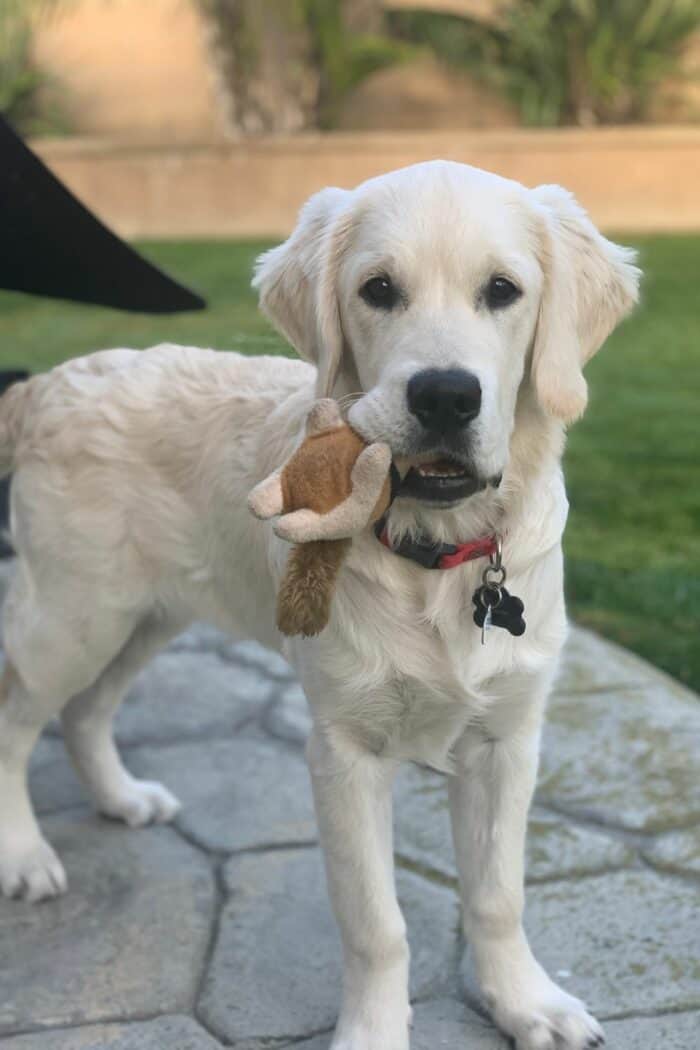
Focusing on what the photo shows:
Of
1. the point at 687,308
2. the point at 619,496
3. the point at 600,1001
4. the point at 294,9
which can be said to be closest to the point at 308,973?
the point at 600,1001

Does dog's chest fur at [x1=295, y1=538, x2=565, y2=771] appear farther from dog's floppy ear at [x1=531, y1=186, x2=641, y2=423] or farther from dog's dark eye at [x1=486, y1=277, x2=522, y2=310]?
dog's dark eye at [x1=486, y1=277, x2=522, y2=310]

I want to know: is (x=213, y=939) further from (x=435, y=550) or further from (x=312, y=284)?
(x=312, y=284)

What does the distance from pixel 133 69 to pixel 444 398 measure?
11.9 meters

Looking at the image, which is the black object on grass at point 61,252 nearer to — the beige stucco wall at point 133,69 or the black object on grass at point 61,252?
the black object on grass at point 61,252

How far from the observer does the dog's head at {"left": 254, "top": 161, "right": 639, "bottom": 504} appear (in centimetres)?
220

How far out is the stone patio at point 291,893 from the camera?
8.77 ft

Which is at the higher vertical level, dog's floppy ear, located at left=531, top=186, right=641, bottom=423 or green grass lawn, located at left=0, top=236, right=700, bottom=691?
dog's floppy ear, located at left=531, top=186, right=641, bottom=423

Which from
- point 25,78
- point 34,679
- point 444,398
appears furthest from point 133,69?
point 444,398

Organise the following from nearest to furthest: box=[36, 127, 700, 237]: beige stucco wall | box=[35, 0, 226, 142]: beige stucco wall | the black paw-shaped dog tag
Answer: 1. the black paw-shaped dog tag
2. box=[36, 127, 700, 237]: beige stucco wall
3. box=[35, 0, 226, 142]: beige stucco wall

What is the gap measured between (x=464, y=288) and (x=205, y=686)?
7.24ft

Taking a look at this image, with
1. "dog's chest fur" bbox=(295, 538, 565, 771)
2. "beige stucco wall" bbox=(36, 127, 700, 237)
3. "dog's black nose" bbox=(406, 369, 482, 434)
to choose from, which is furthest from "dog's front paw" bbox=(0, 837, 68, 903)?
"beige stucco wall" bbox=(36, 127, 700, 237)

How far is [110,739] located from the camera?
343 cm

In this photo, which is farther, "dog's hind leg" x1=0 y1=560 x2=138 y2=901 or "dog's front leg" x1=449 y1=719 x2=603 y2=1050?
"dog's hind leg" x1=0 y1=560 x2=138 y2=901

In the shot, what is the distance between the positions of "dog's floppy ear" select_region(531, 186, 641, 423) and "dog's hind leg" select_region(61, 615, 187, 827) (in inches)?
50.6
